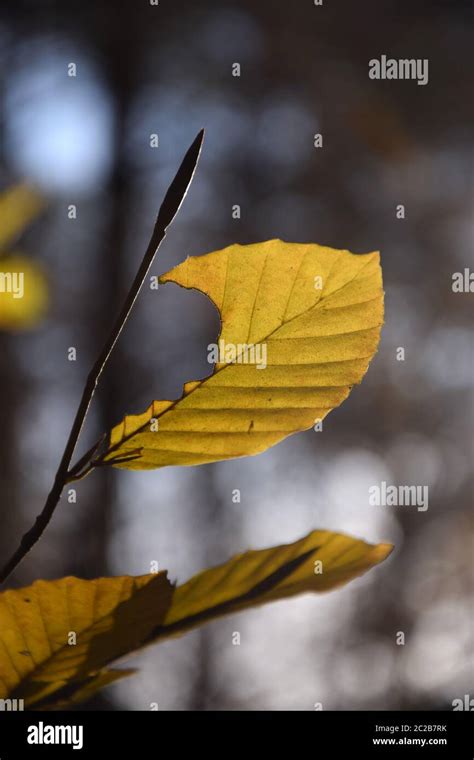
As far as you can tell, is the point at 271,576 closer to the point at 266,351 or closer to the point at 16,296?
the point at 266,351

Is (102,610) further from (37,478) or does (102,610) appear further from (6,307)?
(37,478)

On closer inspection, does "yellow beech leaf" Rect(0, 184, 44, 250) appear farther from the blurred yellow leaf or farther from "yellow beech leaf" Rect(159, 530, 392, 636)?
"yellow beech leaf" Rect(159, 530, 392, 636)

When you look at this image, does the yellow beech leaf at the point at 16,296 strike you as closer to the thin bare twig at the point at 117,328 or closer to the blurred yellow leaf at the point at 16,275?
the blurred yellow leaf at the point at 16,275

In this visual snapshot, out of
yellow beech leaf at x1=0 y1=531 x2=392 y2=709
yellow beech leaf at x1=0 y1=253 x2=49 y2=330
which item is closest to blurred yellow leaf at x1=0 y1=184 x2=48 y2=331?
yellow beech leaf at x1=0 y1=253 x2=49 y2=330

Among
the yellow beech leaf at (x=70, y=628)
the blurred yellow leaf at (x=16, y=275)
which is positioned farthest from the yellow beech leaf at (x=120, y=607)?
the blurred yellow leaf at (x=16, y=275)

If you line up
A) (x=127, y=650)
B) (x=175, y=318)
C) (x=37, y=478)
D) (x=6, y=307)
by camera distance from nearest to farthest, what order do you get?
(x=127, y=650)
(x=6, y=307)
(x=37, y=478)
(x=175, y=318)

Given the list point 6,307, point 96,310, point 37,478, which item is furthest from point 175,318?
point 6,307
